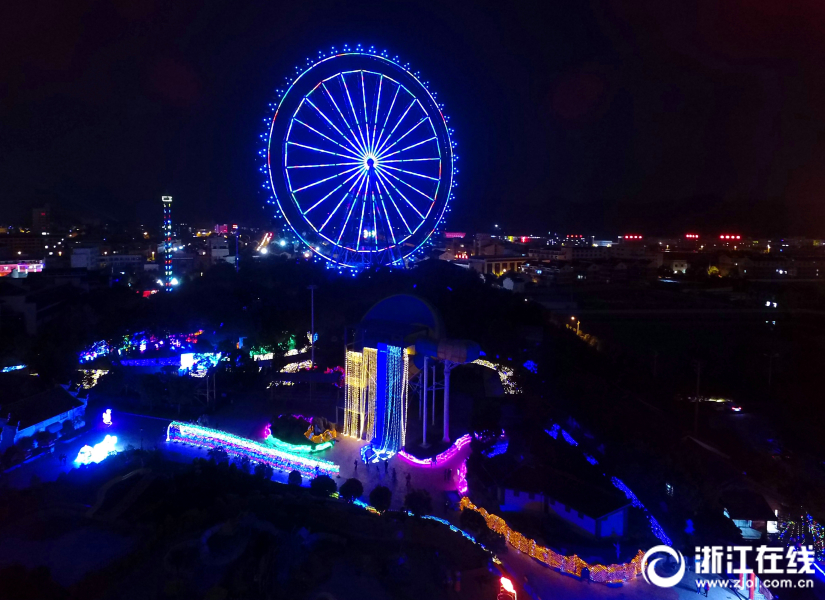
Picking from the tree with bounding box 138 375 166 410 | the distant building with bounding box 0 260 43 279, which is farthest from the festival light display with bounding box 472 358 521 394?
the distant building with bounding box 0 260 43 279

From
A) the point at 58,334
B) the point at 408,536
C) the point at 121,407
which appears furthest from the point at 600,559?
the point at 58,334

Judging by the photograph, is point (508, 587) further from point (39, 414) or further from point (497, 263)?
point (497, 263)

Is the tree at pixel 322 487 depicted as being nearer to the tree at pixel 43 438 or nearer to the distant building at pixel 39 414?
the tree at pixel 43 438

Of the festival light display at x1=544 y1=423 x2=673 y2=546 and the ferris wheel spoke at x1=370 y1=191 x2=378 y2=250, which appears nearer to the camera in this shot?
the festival light display at x1=544 y1=423 x2=673 y2=546

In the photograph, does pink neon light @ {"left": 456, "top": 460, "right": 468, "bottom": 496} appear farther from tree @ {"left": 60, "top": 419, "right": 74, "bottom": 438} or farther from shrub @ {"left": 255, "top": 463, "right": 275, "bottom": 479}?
tree @ {"left": 60, "top": 419, "right": 74, "bottom": 438}

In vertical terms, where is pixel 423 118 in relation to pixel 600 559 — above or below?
above

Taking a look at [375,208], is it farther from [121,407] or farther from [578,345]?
[121,407]

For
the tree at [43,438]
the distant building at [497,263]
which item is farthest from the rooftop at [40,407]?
the distant building at [497,263]
